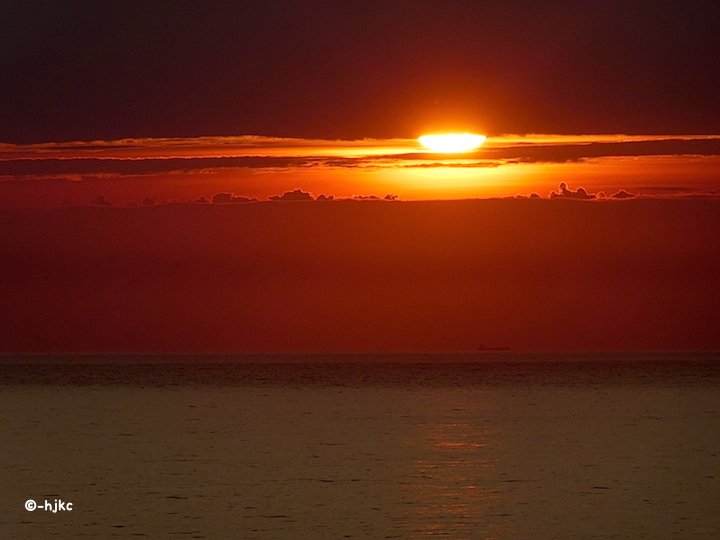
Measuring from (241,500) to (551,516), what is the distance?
14.5 feet

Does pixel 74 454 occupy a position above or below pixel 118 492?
above

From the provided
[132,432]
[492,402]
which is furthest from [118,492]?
[492,402]

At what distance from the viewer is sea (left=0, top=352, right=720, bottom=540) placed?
14219mm

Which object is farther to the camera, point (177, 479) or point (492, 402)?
point (492, 402)

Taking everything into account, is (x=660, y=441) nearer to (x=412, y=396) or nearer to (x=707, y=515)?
(x=707, y=515)

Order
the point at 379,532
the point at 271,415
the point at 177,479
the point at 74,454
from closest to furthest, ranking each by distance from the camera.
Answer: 1. the point at 379,532
2. the point at 177,479
3. the point at 74,454
4. the point at 271,415

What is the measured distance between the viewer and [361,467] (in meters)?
19.0

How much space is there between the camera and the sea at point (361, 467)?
14.2m

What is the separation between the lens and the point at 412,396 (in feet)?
125

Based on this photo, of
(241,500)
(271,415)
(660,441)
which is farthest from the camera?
(271,415)

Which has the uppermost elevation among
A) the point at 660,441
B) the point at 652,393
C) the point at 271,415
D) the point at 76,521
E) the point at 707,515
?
the point at 652,393

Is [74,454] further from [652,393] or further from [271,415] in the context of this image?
[652,393]

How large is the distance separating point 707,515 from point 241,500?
6469mm

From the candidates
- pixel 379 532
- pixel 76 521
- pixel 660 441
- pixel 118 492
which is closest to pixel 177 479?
pixel 118 492
